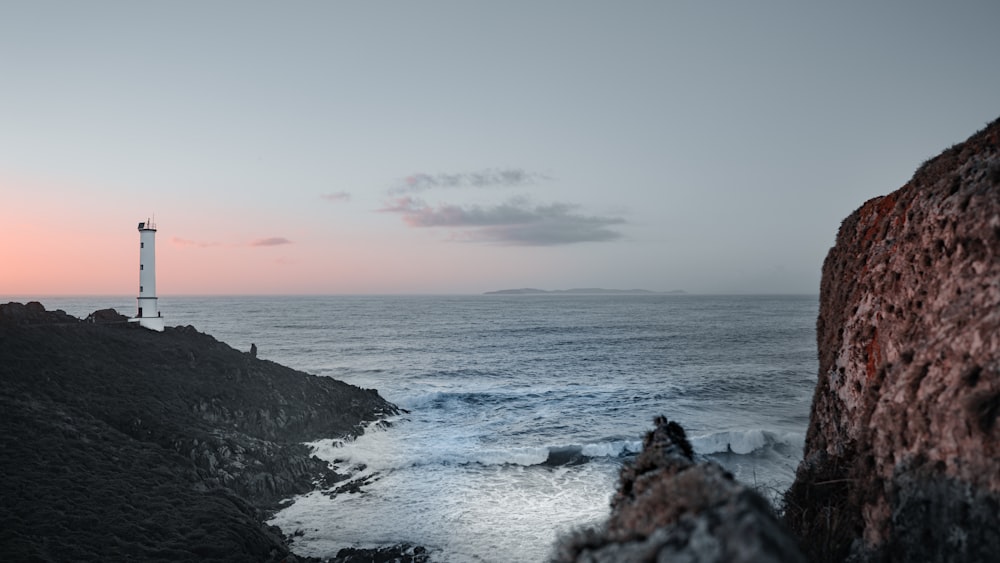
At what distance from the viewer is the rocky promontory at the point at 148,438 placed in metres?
14.8

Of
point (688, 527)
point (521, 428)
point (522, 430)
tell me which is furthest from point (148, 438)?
point (688, 527)

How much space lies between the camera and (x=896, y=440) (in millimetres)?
7227

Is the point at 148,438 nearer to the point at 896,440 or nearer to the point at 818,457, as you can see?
the point at 818,457

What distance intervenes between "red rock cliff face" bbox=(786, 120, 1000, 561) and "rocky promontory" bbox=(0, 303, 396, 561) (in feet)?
45.2

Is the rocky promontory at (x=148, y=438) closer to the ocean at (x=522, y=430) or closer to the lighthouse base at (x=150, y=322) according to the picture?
the lighthouse base at (x=150, y=322)

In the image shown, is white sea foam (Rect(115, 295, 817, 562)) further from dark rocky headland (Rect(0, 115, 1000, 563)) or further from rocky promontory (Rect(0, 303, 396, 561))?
dark rocky headland (Rect(0, 115, 1000, 563))

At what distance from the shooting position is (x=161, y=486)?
695 inches

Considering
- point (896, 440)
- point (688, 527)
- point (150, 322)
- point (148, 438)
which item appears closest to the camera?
point (688, 527)

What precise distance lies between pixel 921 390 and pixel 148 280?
49331 mm

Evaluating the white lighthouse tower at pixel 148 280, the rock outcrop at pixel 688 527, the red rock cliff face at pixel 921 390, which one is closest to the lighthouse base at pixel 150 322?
the white lighthouse tower at pixel 148 280

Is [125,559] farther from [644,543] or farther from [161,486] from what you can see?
[644,543]

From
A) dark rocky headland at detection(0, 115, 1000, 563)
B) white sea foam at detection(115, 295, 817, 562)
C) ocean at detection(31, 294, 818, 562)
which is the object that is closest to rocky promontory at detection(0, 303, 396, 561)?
dark rocky headland at detection(0, 115, 1000, 563)

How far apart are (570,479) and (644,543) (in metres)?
20.4

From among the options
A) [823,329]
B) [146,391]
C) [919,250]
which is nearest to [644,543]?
[919,250]
